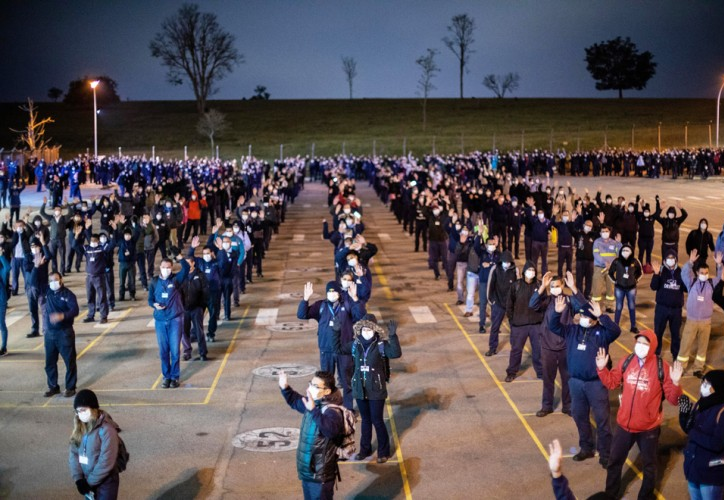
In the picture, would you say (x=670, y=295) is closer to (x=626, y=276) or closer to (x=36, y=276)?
(x=626, y=276)

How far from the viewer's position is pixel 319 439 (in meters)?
8.16

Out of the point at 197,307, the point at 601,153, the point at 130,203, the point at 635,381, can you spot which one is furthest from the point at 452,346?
the point at 601,153

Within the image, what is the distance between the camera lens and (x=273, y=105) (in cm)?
11994

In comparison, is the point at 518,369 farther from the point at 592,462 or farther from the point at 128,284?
the point at 128,284

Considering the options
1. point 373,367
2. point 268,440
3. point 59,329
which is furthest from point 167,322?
point 373,367

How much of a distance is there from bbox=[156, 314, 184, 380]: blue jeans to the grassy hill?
2370 inches

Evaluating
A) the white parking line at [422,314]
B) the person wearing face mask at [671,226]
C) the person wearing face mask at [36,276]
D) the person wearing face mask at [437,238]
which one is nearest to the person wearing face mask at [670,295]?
the white parking line at [422,314]

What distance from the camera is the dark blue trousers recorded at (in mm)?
10430

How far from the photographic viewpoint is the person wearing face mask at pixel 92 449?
26.3 ft

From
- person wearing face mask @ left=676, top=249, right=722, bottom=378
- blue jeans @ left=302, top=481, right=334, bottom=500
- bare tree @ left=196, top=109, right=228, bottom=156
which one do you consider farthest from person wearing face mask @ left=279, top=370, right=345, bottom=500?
bare tree @ left=196, top=109, right=228, bottom=156

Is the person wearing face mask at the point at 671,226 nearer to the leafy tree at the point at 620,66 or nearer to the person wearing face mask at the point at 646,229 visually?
the person wearing face mask at the point at 646,229

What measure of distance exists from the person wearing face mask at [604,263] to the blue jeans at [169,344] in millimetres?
9096

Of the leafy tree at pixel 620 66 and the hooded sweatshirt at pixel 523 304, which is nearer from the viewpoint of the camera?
the hooded sweatshirt at pixel 523 304

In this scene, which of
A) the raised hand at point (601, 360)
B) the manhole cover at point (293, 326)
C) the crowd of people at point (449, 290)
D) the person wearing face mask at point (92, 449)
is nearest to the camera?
the person wearing face mask at point (92, 449)
